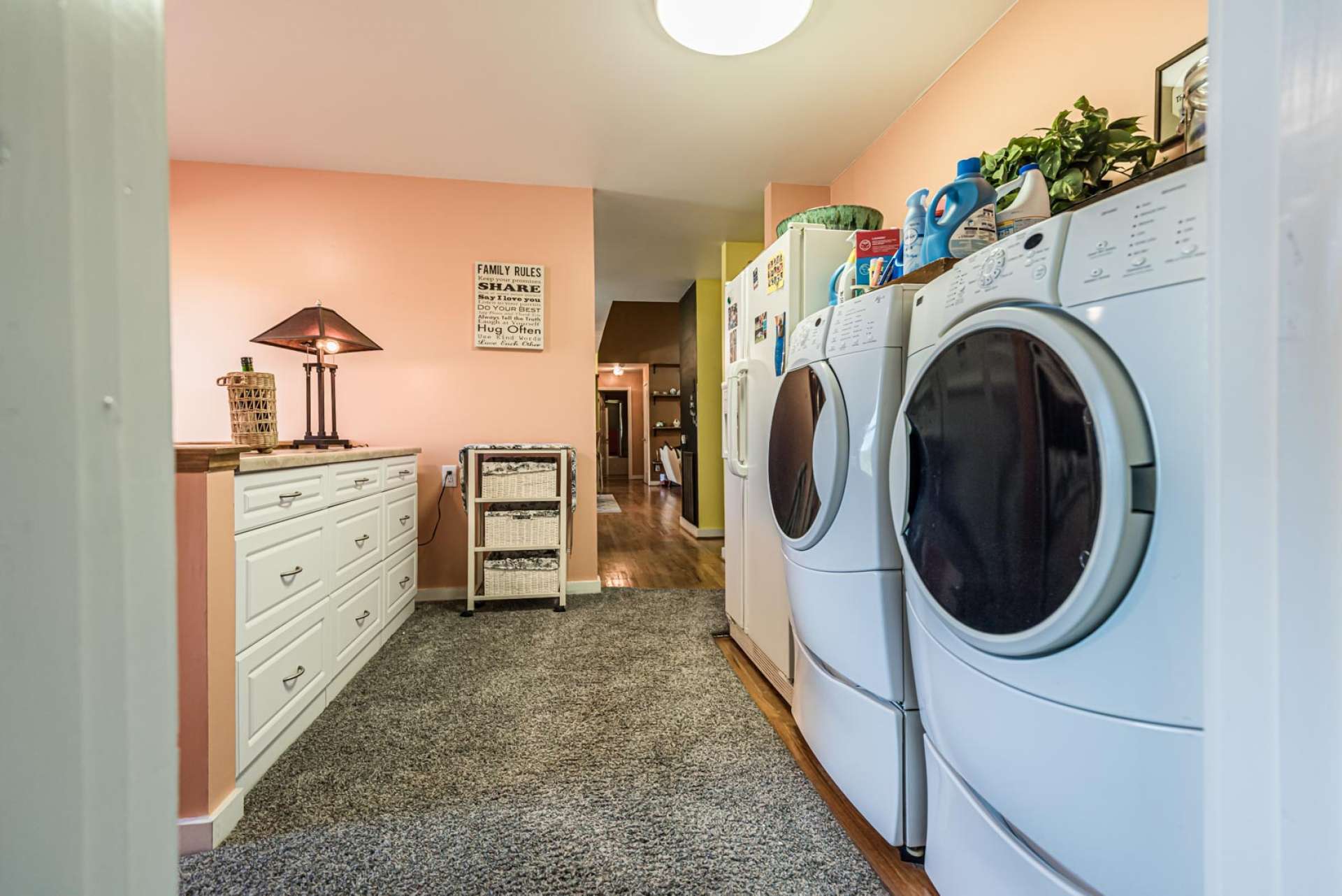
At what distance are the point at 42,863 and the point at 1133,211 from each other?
1025 mm

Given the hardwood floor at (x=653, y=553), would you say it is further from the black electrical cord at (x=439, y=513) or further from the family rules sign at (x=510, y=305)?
the family rules sign at (x=510, y=305)

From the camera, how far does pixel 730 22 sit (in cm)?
170

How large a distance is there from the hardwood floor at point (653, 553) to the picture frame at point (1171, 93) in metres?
2.56

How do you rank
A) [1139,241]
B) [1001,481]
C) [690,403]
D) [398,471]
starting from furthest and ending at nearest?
[690,403]
[398,471]
[1001,481]
[1139,241]

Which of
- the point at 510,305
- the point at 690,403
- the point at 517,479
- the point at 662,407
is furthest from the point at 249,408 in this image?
the point at 662,407

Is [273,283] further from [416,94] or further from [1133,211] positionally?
[1133,211]

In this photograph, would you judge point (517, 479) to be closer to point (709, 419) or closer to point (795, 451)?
point (795, 451)

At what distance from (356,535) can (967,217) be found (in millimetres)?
2052

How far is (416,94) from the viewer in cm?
221

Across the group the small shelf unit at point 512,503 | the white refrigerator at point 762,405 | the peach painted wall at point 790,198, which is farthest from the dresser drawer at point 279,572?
the peach painted wall at point 790,198

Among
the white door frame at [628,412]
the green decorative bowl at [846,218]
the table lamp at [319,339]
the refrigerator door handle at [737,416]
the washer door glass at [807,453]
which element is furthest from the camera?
the white door frame at [628,412]

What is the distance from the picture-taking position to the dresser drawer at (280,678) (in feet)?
4.14

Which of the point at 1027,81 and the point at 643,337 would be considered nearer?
the point at 1027,81

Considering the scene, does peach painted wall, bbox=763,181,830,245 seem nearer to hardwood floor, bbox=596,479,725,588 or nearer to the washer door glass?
the washer door glass
